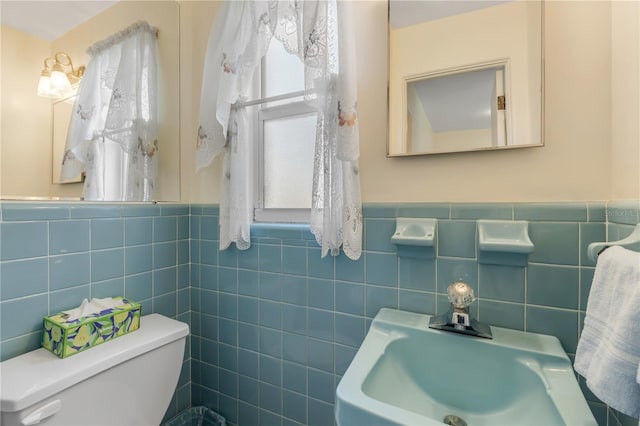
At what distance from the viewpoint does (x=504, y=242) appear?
785mm

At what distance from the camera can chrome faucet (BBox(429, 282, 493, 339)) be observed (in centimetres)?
77

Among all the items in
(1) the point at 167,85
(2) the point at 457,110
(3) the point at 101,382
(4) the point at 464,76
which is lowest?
(3) the point at 101,382

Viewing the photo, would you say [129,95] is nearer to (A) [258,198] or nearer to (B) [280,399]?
(A) [258,198]

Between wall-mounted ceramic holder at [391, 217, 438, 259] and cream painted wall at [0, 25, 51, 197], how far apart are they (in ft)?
3.70

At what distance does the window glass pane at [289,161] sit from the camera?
118 centimetres

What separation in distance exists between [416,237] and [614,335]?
1.51ft

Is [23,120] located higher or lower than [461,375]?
higher

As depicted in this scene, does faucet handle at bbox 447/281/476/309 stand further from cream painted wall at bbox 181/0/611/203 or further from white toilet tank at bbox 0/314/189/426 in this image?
white toilet tank at bbox 0/314/189/426

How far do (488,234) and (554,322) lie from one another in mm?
286

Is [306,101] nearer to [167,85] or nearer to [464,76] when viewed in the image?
[464,76]

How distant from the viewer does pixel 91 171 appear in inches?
40.9

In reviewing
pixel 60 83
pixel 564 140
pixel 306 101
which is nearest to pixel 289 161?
pixel 306 101

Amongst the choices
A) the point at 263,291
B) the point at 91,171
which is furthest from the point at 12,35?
the point at 263,291

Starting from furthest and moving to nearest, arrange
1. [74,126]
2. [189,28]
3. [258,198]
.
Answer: [189,28] → [258,198] → [74,126]
